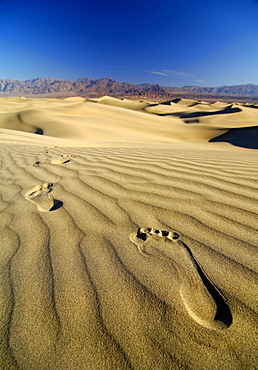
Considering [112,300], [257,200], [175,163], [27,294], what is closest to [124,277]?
[112,300]

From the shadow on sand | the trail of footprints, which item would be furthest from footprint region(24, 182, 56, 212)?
the shadow on sand

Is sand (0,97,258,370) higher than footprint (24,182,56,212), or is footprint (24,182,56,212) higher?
sand (0,97,258,370)

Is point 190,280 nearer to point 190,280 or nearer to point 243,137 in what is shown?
point 190,280

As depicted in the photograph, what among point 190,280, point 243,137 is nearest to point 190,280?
point 190,280

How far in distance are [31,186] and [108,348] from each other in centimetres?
160

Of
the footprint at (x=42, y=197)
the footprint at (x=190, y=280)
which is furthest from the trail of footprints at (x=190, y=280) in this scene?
the footprint at (x=42, y=197)

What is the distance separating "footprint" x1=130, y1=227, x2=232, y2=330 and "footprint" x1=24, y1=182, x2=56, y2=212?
0.74 meters

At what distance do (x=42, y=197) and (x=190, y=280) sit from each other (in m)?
1.30

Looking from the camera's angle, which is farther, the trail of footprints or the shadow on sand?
the shadow on sand

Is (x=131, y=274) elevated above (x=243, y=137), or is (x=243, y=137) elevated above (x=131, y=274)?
(x=131, y=274)

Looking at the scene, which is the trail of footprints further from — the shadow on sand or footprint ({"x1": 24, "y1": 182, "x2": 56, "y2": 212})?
the shadow on sand

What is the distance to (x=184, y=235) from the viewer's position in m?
1.09

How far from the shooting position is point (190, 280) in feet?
2.70

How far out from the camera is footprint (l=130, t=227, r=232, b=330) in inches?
26.7
